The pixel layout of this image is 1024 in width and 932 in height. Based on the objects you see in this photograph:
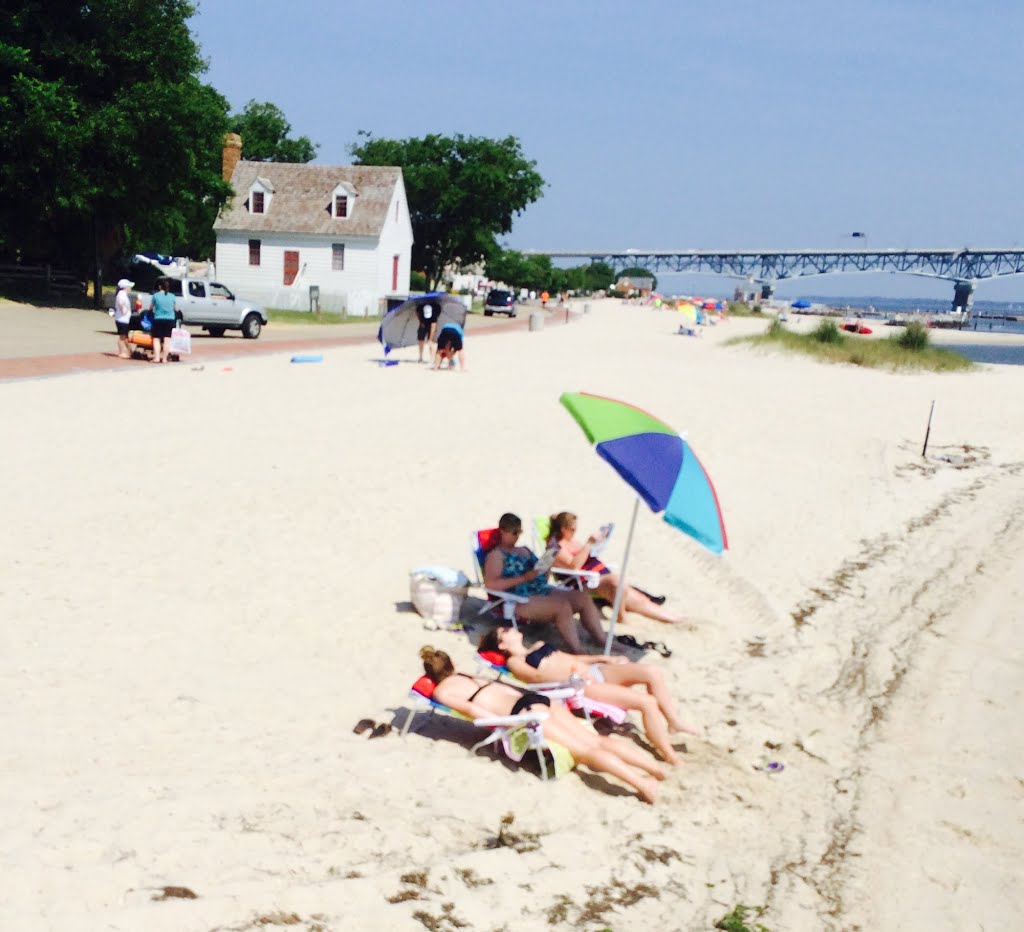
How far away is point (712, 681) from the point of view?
6625mm

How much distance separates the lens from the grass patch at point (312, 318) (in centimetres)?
3725

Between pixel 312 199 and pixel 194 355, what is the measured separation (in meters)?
27.0

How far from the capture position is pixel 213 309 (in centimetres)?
2753

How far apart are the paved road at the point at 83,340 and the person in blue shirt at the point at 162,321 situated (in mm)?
549

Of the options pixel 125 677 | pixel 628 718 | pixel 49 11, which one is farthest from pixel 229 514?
pixel 49 11

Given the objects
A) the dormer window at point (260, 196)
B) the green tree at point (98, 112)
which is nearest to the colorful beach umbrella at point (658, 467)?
the green tree at point (98, 112)

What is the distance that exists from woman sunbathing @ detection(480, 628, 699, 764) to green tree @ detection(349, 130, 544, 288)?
53.6 meters

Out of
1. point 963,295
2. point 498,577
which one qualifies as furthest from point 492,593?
point 963,295

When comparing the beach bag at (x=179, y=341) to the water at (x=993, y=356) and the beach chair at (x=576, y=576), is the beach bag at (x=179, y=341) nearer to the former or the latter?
the beach chair at (x=576, y=576)

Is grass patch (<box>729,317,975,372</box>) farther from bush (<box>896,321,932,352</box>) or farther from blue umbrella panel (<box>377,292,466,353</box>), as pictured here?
blue umbrella panel (<box>377,292,466,353</box>)

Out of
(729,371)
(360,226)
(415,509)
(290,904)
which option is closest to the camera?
(290,904)

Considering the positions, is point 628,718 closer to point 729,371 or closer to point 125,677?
point 125,677

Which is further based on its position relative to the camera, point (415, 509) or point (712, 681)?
point (415, 509)

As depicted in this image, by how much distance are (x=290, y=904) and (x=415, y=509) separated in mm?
6050
